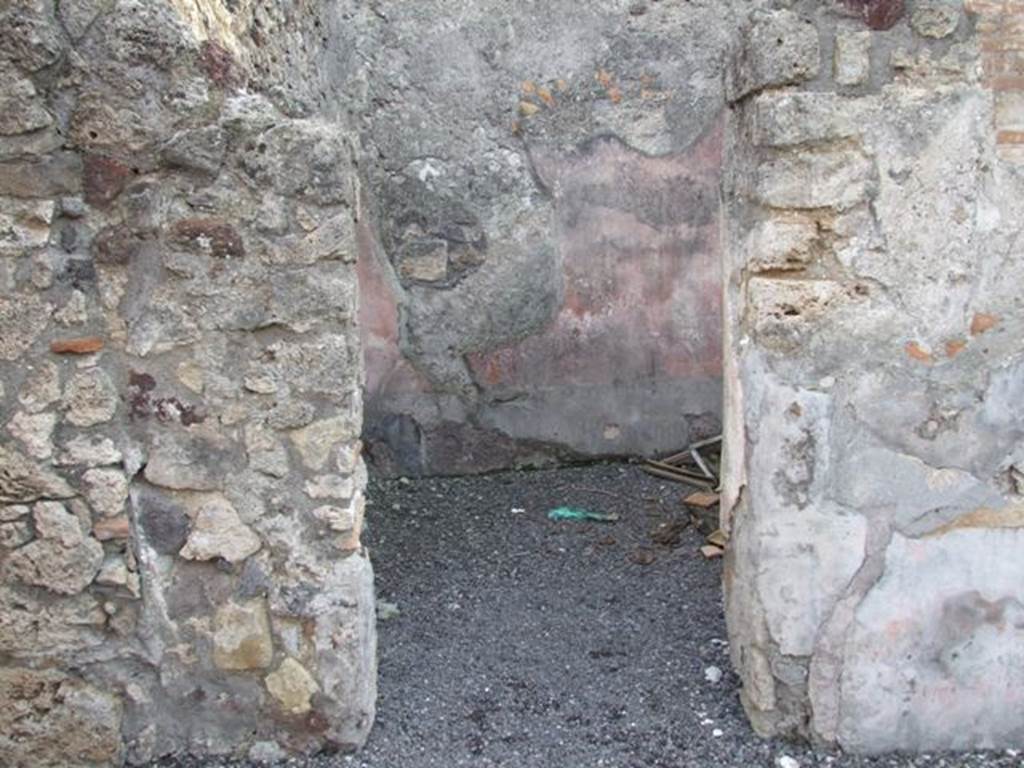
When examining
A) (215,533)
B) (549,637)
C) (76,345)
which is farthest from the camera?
(549,637)

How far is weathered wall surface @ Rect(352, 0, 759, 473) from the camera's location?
498 cm

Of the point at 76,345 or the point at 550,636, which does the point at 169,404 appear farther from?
the point at 550,636

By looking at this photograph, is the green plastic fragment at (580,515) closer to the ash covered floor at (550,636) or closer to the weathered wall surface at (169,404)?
the ash covered floor at (550,636)

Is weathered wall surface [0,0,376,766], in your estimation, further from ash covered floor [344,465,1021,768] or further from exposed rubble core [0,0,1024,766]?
ash covered floor [344,465,1021,768]

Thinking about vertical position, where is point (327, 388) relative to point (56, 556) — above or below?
above

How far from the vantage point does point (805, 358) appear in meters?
2.62

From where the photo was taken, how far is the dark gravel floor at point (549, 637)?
285 cm

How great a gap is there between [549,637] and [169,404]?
160 centimetres

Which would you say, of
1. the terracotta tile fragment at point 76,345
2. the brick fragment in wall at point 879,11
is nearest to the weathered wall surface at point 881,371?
the brick fragment in wall at point 879,11

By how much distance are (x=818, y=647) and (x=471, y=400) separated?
2724 millimetres

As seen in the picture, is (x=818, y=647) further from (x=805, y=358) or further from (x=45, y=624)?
(x=45, y=624)

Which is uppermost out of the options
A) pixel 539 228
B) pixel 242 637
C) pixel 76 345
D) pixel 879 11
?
pixel 879 11

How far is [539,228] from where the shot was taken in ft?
16.7

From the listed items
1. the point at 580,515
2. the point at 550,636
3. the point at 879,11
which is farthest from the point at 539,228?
the point at 879,11
